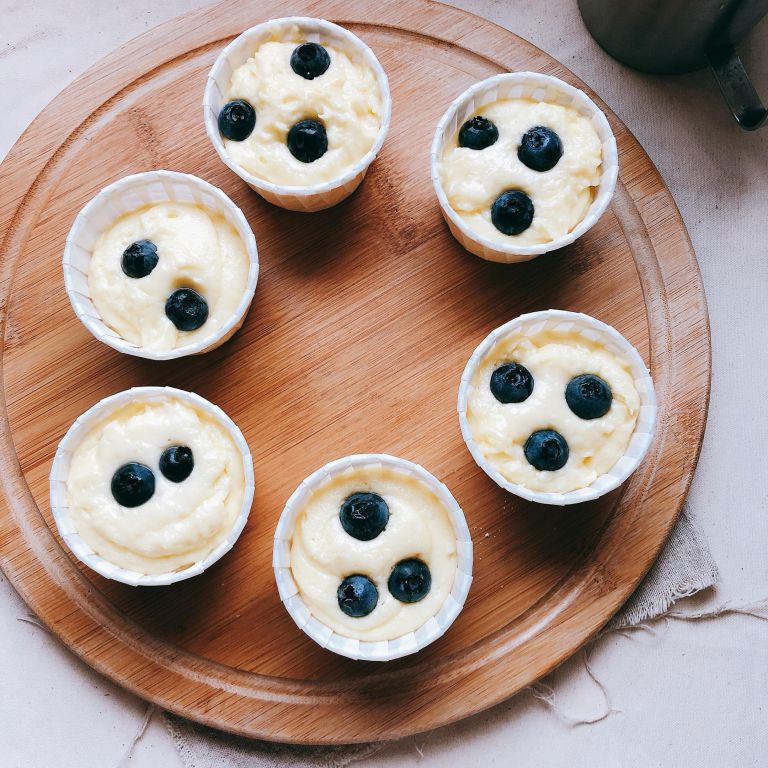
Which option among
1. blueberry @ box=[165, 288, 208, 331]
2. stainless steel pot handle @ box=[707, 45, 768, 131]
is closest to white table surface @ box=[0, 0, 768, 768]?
stainless steel pot handle @ box=[707, 45, 768, 131]

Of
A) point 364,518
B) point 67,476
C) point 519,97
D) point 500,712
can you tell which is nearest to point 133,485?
point 67,476

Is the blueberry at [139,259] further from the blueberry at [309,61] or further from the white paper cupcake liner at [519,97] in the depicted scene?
the white paper cupcake liner at [519,97]

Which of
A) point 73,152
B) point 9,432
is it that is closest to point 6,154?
point 73,152

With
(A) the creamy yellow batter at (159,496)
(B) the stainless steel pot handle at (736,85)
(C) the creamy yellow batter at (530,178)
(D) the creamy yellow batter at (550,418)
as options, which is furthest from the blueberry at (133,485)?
(B) the stainless steel pot handle at (736,85)

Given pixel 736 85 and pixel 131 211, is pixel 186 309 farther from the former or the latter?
pixel 736 85

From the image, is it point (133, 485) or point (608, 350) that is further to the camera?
point (608, 350)
